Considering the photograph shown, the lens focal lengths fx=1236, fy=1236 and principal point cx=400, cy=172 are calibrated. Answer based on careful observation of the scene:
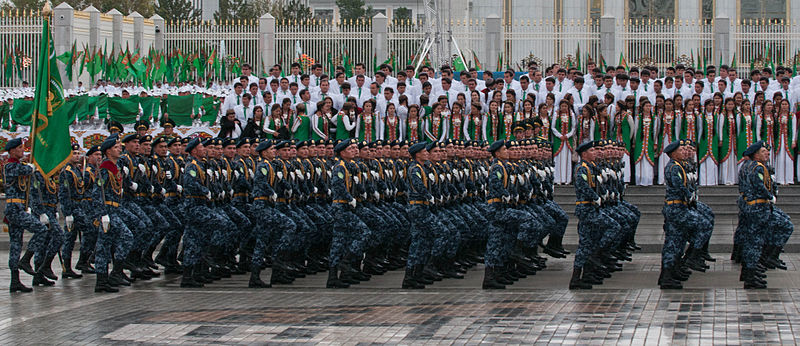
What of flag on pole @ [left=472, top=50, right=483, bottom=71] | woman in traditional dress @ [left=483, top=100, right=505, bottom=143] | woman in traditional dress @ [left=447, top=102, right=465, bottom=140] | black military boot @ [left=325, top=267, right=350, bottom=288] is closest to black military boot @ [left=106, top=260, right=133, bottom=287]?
black military boot @ [left=325, top=267, right=350, bottom=288]

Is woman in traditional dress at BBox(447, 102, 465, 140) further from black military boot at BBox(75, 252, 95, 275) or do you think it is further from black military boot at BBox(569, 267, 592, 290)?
black military boot at BBox(569, 267, 592, 290)

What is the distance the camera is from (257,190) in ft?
45.4

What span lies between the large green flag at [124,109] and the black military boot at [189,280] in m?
12.0

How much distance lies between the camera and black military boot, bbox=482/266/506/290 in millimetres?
13013

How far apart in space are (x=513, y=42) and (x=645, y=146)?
1044cm

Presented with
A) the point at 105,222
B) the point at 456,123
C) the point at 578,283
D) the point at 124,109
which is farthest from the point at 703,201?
the point at 124,109

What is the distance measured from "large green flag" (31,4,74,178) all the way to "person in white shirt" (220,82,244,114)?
307 inches

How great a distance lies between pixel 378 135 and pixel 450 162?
6.25m

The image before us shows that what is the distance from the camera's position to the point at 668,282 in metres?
12.5

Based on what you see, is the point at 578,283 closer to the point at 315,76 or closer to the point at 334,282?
the point at 334,282

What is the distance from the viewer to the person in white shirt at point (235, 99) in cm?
2162

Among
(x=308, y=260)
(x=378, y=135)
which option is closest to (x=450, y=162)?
(x=308, y=260)

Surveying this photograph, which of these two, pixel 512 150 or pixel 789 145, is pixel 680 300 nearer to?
pixel 512 150

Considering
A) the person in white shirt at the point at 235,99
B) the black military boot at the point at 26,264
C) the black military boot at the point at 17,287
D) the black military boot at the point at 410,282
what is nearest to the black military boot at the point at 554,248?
the black military boot at the point at 410,282
